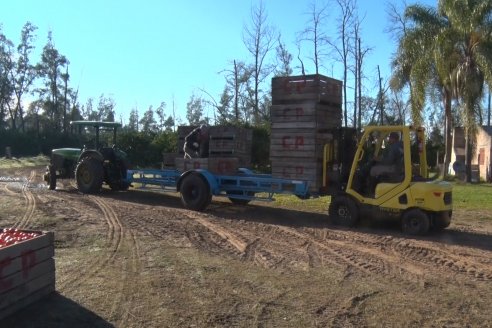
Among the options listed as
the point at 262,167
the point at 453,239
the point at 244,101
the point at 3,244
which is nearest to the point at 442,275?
the point at 453,239

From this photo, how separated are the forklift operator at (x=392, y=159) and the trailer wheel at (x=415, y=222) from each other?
792 mm

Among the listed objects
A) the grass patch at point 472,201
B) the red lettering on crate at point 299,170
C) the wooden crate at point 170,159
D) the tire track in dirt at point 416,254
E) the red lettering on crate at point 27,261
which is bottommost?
the tire track in dirt at point 416,254

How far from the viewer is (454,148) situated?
36062mm

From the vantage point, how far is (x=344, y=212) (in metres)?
11.3

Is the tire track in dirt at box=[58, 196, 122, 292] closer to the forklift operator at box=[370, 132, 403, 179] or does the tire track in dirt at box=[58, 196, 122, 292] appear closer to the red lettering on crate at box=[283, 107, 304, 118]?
the red lettering on crate at box=[283, 107, 304, 118]

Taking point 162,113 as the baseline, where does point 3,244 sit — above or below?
below

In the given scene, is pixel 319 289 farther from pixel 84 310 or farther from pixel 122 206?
pixel 122 206

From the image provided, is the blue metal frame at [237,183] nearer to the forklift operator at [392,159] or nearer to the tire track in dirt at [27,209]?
the forklift operator at [392,159]

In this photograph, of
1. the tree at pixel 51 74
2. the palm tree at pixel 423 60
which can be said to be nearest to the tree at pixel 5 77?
the tree at pixel 51 74

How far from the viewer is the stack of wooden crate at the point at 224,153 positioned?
13633 mm

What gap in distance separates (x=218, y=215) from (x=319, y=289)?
6.50 metres

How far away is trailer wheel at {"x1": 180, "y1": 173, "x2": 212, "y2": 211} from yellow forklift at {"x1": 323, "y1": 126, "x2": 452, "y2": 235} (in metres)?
3.15

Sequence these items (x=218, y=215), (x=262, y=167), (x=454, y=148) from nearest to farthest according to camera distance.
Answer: (x=218, y=215) → (x=262, y=167) → (x=454, y=148)

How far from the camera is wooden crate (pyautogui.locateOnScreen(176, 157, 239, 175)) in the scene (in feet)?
44.5
